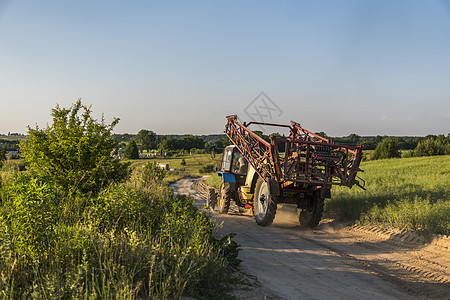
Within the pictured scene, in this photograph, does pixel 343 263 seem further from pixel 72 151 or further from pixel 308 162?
pixel 72 151

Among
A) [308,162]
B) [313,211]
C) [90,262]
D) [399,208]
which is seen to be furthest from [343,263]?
[90,262]

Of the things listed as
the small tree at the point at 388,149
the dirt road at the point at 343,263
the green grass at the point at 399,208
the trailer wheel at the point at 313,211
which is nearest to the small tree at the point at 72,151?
Answer: the dirt road at the point at 343,263

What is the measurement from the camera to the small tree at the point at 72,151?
9.19m

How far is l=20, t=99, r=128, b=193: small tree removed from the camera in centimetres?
919

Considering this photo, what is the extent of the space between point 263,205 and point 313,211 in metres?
1.54

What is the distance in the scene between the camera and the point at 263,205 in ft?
34.4

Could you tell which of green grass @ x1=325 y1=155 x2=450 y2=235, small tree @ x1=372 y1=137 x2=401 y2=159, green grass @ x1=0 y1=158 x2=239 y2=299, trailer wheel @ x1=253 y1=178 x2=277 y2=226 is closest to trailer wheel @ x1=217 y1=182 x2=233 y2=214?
trailer wheel @ x1=253 y1=178 x2=277 y2=226

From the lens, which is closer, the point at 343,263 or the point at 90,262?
the point at 90,262

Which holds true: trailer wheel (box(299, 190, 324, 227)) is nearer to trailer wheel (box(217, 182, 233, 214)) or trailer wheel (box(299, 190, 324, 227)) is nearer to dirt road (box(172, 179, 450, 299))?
dirt road (box(172, 179, 450, 299))

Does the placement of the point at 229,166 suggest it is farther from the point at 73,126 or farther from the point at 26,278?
the point at 26,278

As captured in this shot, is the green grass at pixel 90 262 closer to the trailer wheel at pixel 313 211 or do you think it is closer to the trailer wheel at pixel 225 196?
the trailer wheel at pixel 313 211

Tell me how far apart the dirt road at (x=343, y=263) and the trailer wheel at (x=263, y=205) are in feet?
1.10

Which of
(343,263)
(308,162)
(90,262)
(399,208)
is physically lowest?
(343,263)

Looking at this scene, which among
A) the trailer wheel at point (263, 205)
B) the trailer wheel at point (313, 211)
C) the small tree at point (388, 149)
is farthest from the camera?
the small tree at point (388, 149)
